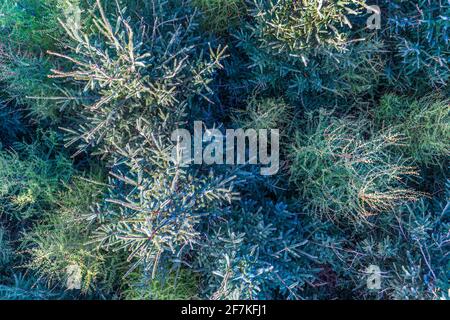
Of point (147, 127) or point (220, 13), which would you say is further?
point (220, 13)

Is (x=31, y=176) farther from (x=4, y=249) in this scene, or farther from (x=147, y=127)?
(x=147, y=127)

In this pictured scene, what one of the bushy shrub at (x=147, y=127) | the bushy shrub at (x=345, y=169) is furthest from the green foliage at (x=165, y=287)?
the bushy shrub at (x=345, y=169)

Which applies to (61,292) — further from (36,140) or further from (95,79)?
(95,79)

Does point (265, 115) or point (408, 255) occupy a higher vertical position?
point (265, 115)

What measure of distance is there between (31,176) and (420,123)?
291 centimetres

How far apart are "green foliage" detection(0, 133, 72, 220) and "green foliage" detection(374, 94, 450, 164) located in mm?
2455

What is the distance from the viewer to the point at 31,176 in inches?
113

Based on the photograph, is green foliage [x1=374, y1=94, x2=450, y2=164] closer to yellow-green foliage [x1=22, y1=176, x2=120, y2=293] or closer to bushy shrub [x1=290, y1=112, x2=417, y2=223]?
bushy shrub [x1=290, y1=112, x2=417, y2=223]

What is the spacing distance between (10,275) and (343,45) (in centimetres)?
303

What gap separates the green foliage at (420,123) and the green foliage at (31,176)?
2.46m

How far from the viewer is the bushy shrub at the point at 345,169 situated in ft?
8.79

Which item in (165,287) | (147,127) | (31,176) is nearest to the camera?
(147,127)

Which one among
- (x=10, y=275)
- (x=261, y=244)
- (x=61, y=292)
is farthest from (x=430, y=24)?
(x=10, y=275)

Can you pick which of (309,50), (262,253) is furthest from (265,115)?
(262,253)
